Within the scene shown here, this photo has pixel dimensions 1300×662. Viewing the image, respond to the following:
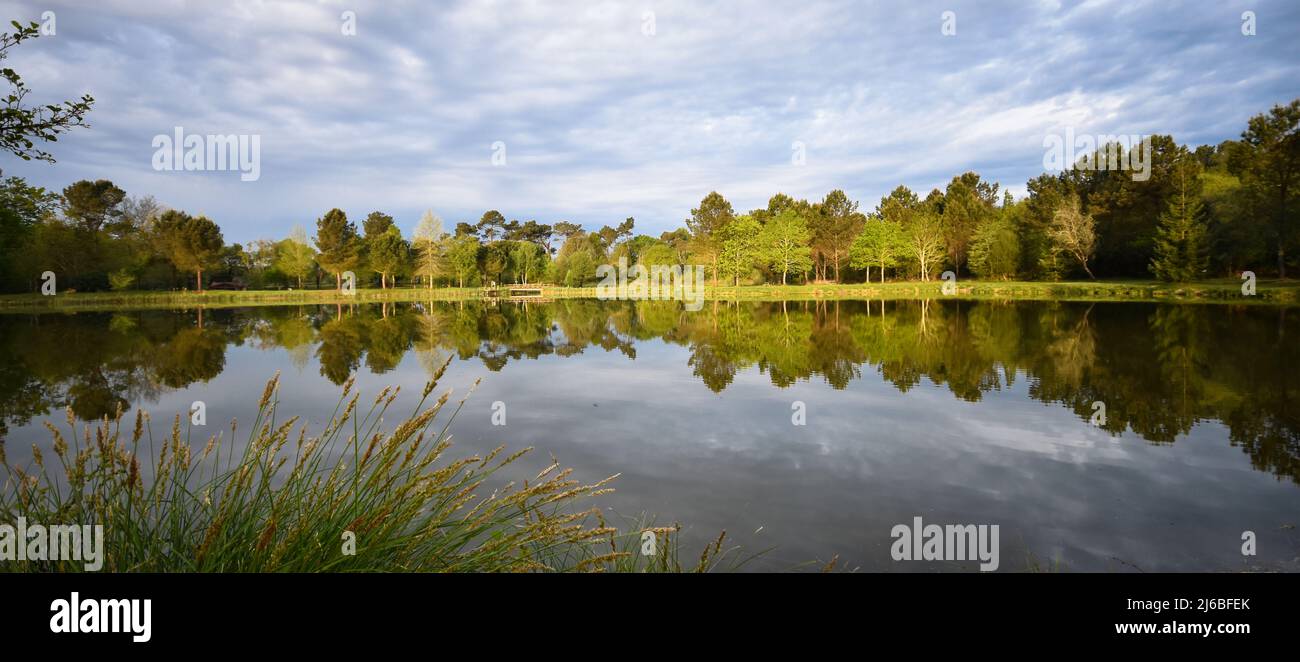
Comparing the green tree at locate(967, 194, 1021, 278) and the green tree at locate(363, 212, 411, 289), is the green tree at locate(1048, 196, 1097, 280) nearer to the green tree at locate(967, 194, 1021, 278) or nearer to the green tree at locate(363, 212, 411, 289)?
the green tree at locate(967, 194, 1021, 278)

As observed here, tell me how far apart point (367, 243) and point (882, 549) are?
260ft

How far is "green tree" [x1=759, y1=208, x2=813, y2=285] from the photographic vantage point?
6225cm

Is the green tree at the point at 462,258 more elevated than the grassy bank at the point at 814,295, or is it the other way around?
the green tree at the point at 462,258

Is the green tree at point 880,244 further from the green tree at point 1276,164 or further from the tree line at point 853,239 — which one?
the green tree at point 1276,164

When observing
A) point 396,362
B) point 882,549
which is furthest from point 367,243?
point 882,549

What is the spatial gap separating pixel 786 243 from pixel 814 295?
8.50 meters

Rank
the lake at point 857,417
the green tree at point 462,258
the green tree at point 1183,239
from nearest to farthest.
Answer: the lake at point 857,417, the green tree at point 1183,239, the green tree at point 462,258

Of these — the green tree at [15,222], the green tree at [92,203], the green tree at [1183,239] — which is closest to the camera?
the green tree at [15,222]

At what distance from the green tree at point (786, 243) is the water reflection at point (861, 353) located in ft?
102

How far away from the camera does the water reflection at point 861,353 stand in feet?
34.9

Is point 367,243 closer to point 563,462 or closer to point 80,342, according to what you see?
point 80,342

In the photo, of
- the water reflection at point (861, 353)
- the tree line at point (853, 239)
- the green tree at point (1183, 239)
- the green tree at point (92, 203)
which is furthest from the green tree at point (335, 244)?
the green tree at point (1183, 239)

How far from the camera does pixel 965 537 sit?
5656 millimetres

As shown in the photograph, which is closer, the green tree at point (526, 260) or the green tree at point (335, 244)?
the green tree at point (335, 244)
